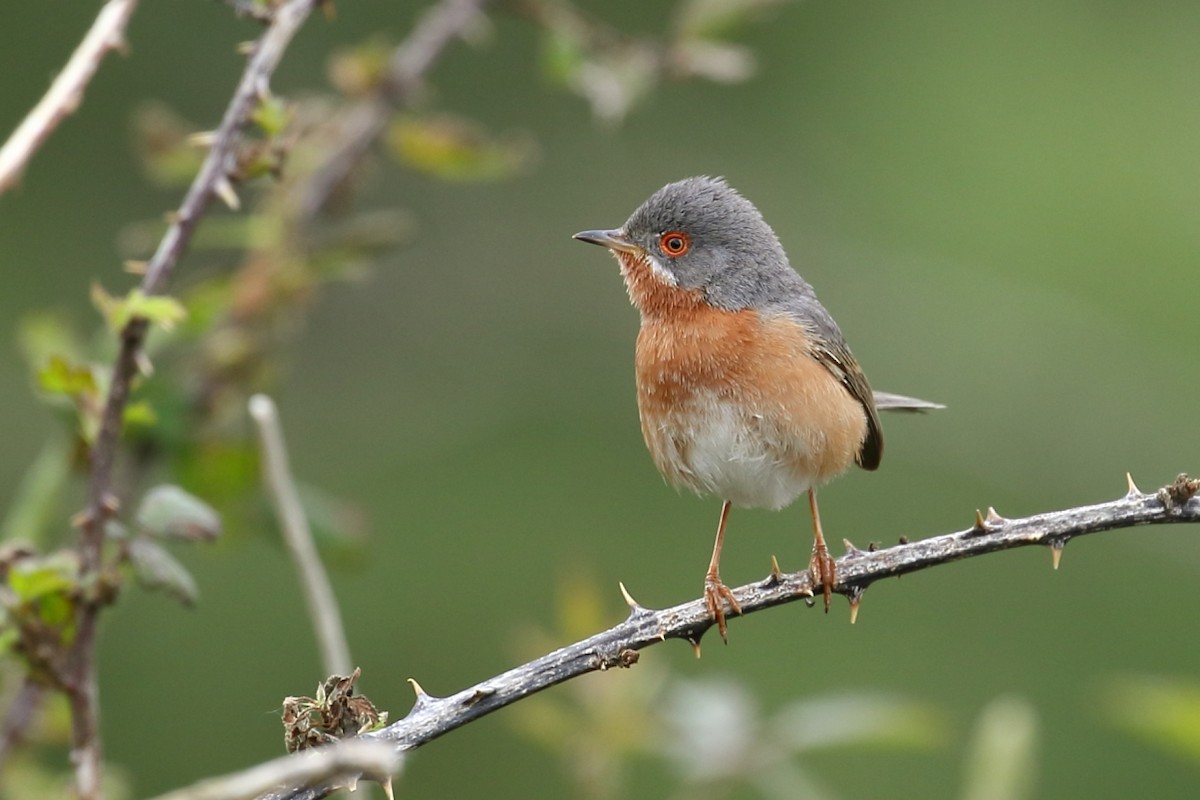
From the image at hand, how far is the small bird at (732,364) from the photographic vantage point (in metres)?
4.58

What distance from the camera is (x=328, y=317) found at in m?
12.1

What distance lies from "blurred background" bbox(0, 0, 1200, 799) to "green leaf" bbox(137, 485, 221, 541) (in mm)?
5736

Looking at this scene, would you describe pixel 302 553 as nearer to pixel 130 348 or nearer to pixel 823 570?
pixel 130 348

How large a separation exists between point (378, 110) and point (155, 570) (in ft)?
6.51

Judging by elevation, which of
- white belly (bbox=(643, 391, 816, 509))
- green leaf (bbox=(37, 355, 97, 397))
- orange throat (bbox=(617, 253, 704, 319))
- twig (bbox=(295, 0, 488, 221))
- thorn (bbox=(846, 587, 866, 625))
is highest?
twig (bbox=(295, 0, 488, 221))

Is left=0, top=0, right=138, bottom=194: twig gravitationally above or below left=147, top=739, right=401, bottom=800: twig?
above

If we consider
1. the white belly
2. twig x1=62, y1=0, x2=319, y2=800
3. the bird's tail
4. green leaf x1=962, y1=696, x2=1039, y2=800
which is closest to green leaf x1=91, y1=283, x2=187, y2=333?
twig x1=62, y1=0, x2=319, y2=800

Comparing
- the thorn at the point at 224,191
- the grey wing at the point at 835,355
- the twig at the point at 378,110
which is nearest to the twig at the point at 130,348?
the thorn at the point at 224,191

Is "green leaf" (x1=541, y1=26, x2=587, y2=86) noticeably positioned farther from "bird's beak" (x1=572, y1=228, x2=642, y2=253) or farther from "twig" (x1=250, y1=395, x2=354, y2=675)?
"twig" (x1=250, y1=395, x2=354, y2=675)

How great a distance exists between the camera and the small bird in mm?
4578

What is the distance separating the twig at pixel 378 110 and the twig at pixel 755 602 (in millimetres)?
2154

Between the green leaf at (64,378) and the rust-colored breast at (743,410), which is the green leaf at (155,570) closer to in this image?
the green leaf at (64,378)

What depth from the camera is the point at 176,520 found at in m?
3.41

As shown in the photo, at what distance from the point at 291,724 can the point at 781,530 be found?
8836mm
